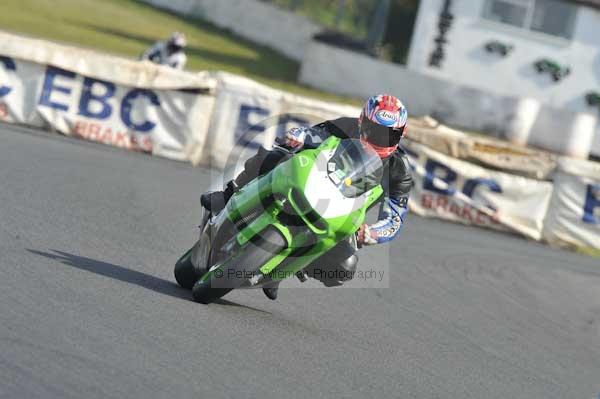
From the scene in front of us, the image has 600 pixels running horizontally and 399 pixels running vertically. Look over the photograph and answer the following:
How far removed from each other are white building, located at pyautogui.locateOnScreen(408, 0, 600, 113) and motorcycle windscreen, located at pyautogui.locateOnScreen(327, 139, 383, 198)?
25609 millimetres

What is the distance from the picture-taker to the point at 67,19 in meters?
34.0

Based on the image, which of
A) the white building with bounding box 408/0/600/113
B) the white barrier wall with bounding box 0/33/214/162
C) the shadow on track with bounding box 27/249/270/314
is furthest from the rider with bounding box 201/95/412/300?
the white building with bounding box 408/0/600/113

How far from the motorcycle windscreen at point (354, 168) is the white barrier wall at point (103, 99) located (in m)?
8.98

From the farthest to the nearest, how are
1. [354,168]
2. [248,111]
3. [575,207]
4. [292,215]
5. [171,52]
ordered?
[171,52] → [575,207] → [248,111] → [354,168] → [292,215]

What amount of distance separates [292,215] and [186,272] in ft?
3.96

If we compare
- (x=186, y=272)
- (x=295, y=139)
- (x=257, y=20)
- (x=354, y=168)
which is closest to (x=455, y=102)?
(x=257, y=20)

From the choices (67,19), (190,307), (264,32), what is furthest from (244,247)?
(264,32)

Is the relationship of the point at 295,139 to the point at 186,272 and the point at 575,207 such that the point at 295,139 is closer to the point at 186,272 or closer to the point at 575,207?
the point at 186,272

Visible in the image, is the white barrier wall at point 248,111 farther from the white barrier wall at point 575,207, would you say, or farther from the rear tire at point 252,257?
the rear tire at point 252,257

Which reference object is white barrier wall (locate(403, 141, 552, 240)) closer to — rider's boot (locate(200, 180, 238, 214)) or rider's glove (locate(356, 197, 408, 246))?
rider's glove (locate(356, 197, 408, 246))

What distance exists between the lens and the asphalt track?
18.2 ft

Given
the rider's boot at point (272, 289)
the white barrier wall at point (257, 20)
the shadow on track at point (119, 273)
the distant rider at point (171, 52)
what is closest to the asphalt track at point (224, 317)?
the shadow on track at point (119, 273)

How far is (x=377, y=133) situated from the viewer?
7363mm

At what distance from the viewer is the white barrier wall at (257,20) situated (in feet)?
122
